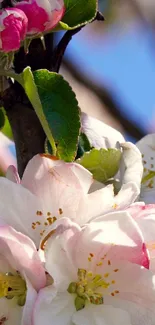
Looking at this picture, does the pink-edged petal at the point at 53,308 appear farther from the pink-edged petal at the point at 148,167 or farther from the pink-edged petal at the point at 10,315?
the pink-edged petal at the point at 148,167

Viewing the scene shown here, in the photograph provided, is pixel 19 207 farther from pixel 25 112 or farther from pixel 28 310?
pixel 25 112

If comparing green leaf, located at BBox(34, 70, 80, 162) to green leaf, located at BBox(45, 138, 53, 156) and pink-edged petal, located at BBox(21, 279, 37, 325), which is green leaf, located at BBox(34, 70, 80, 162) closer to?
green leaf, located at BBox(45, 138, 53, 156)

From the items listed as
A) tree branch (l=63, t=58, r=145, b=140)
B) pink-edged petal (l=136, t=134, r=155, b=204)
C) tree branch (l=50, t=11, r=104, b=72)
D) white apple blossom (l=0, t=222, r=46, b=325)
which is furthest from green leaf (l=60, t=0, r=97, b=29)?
tree branch (l=63, t=58, r=145, b=140)

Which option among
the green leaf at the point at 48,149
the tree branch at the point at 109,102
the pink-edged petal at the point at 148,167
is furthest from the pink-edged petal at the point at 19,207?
the tree branch at the point at 109,102

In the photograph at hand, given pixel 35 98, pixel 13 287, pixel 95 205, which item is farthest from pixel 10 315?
pixel 35 98

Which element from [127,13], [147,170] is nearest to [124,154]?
[147,170]
